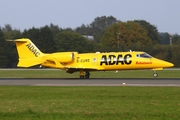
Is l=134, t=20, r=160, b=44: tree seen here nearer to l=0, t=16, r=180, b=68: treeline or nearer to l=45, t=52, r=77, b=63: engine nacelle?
l=0, t=16, r=180, b=68: treeline

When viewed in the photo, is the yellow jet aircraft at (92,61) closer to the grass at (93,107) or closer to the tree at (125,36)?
the grass at (93,107)

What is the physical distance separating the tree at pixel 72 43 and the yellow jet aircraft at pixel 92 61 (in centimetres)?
4700

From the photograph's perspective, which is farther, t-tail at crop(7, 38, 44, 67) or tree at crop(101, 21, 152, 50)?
tree at crop(101, 21, 152, 50)

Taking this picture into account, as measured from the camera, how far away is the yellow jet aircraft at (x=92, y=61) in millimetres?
38250

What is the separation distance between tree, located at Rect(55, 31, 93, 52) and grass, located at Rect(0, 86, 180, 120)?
67.0m

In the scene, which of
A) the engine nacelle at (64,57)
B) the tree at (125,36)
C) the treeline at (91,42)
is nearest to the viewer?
the engine nacelle at (64,57)

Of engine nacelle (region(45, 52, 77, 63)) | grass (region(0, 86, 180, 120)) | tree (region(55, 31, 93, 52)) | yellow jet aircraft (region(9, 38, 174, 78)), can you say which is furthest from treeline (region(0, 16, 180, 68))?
grass (region(0, 86, 180, 120))

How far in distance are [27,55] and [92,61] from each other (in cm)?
615

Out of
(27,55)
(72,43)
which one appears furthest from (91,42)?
(27,55)

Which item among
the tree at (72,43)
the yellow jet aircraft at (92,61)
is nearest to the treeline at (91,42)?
the tree at (72,43)

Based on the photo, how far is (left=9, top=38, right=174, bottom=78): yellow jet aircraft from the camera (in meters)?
38.2

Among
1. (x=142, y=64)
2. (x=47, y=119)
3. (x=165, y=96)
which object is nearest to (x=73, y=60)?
(x=142, y=64)

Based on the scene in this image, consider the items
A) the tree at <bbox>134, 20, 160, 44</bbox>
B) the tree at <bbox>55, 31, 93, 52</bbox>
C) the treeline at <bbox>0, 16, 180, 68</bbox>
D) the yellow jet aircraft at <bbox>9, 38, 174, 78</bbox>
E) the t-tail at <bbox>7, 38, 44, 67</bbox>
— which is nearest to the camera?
the yellow jet aircraft at <bbox>9, 38, 174, 78</bbox>

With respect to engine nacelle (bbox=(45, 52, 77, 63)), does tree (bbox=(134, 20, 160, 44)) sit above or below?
above
